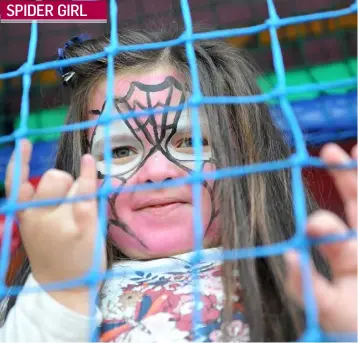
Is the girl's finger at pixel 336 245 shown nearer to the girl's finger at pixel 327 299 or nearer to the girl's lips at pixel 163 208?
the girl's finger at pixel 327 299

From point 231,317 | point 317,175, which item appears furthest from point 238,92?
point 317,175

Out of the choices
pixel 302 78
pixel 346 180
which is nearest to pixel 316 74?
pixel 302 78

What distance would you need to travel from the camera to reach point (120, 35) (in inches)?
37.7

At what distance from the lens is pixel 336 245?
21.8 inches

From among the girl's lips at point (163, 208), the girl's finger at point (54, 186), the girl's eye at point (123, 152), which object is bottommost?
the girl's lips at point (163, 208)

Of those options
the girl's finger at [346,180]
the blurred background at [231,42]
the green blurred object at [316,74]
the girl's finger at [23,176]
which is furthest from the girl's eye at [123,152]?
the green blurred object at [316,74]

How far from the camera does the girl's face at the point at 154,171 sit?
0.78 m

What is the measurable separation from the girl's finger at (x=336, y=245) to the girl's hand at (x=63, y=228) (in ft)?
0.70

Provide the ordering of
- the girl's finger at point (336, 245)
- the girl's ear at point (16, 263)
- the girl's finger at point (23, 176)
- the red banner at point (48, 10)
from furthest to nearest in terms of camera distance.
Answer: the red banner at point (48, 10) → the girl's ear at point (16, 263) → the girl's finger at point (23, 176) → the girl's finger at point (336, 245)

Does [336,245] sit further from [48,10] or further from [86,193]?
[48,10]

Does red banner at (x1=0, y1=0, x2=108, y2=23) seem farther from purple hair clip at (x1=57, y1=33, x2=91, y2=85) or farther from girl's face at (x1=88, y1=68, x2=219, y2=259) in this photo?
girl's face at (x1=88, y1=68, x2=219, y2=259)

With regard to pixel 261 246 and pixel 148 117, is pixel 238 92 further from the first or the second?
pixel 261 246

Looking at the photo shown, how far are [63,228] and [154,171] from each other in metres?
0.18

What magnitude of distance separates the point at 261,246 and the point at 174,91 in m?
0.24
